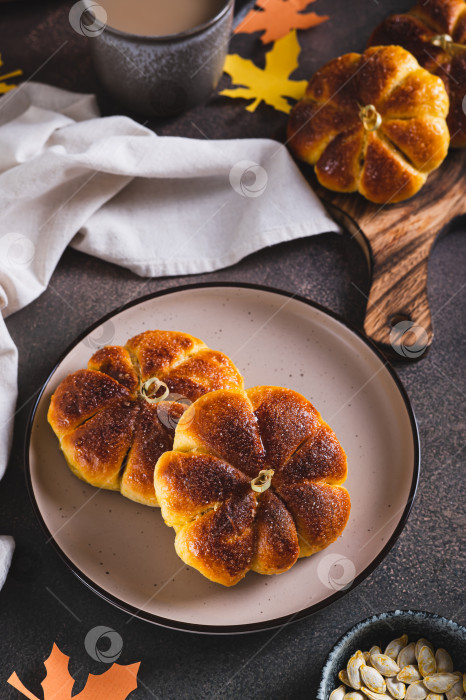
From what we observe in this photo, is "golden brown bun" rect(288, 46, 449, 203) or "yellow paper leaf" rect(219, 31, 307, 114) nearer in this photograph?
"golden brown bun" rect(288, 46, 449, 203)

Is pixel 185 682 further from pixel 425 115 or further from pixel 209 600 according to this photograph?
pixel 425 115

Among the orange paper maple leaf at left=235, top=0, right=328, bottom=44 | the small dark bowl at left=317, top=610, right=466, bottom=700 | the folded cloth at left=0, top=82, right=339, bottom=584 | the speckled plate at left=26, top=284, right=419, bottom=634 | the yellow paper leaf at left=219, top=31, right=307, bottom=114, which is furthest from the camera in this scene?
the orange paper maple leaf at left=235, top=0, right=328, bottom=44

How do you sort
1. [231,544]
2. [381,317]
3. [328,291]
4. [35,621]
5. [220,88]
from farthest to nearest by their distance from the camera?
[220,88] → [328,291] → [381,317] → [35,621] → [231,544]

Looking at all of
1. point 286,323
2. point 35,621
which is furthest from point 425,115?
point 35,621

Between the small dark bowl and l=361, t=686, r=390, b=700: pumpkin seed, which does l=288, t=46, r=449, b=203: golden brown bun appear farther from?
l=361, t=686, r=390, b=700: pumpkin seed

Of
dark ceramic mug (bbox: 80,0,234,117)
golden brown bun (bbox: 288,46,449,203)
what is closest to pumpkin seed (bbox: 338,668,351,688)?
golden brown bun (bbox: 288,46,449,203)

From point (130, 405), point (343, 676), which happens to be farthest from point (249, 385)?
point (343, 676)

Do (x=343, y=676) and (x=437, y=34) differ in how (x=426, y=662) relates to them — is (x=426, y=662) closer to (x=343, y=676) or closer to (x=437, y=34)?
(x=343, y=676)
